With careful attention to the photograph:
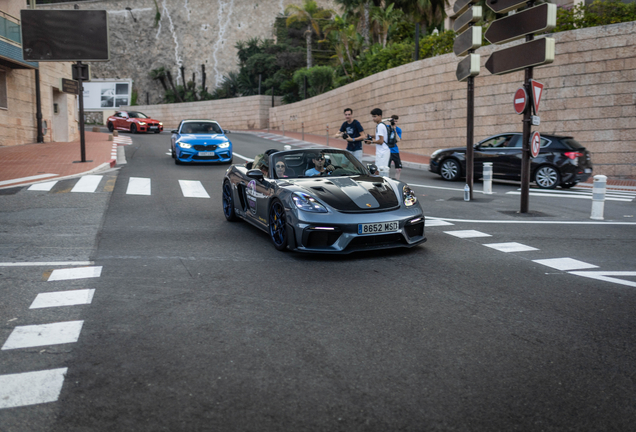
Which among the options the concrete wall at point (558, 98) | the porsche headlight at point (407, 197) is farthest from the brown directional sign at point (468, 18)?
the concrete wall at point (558, 98)

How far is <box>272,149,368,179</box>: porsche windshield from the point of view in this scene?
25.2 ft

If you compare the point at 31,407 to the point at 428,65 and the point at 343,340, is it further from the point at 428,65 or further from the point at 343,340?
the point at 428,65

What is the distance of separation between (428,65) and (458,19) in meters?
12.5

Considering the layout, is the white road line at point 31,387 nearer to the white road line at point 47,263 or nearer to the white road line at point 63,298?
the white road line at point 63,298

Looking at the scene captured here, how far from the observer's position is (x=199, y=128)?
19984mm

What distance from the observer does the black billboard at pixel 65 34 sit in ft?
62.3

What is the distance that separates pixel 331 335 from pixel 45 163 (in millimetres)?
16973

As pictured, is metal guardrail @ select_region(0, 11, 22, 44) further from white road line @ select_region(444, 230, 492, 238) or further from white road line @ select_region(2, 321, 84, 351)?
white road line @ select_region(2, 321, 84, 351)

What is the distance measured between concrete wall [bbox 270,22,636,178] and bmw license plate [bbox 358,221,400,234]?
1414cm

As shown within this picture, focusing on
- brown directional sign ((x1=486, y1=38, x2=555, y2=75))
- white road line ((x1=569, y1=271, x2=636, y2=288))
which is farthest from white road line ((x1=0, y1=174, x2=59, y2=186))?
white road line ((x1=569, y1=271, x2=636, y2=288))

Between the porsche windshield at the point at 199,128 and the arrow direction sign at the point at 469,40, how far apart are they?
31.5 ft

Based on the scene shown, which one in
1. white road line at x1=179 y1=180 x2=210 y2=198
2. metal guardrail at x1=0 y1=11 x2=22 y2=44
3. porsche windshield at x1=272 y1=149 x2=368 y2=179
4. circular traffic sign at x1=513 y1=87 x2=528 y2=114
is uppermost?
metal guardrail at x1=0 y1=11 x2=22 y2=44

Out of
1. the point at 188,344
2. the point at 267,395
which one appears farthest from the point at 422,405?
the point at 188,344

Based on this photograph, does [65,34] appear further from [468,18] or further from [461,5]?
[468,18]
